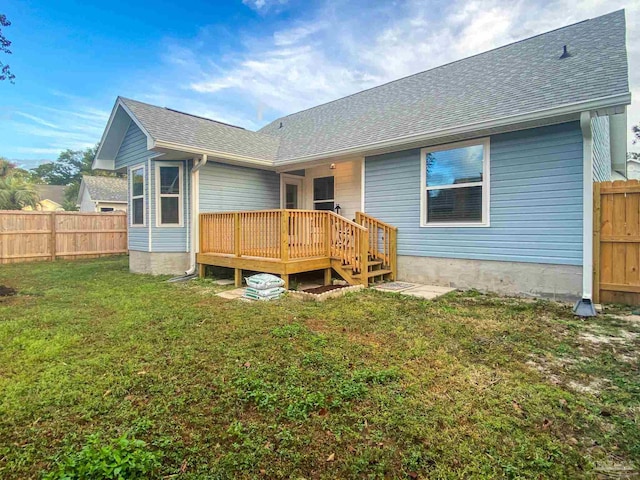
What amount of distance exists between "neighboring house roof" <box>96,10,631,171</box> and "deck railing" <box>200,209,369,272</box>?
1909 millimetres

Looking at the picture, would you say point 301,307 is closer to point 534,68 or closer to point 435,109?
point 435,109

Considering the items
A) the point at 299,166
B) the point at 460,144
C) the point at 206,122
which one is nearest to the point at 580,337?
the point at 460,144

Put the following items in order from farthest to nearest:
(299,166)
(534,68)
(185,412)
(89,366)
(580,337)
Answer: (299,166) → (534,68) → (580,337) → (89,366) → (185,412)

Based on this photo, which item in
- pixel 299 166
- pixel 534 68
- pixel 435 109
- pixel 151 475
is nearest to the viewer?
pixel 151 475

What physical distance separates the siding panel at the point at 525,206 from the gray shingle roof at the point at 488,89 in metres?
0.55

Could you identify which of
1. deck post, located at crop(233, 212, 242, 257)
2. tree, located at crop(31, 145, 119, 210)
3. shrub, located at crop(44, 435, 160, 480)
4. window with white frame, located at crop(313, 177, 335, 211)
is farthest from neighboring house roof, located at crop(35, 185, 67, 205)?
shrub, located at crop(44, 435, 160, 480)

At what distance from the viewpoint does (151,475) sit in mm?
1684

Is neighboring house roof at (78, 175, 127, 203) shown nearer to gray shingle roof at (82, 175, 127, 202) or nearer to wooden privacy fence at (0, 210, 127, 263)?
gray shingle roof at (82, 175, 127, 202)

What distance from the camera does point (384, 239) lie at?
7418 millimetres

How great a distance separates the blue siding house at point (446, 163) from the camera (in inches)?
211

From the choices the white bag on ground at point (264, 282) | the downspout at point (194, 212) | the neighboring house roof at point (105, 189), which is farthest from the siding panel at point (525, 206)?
the neighboring house roof at point (105, 189)

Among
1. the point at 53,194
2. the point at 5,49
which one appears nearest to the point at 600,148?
the point at 5,49

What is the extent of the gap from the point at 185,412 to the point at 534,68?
7.93m

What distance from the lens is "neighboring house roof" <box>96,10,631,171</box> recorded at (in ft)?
17.3
